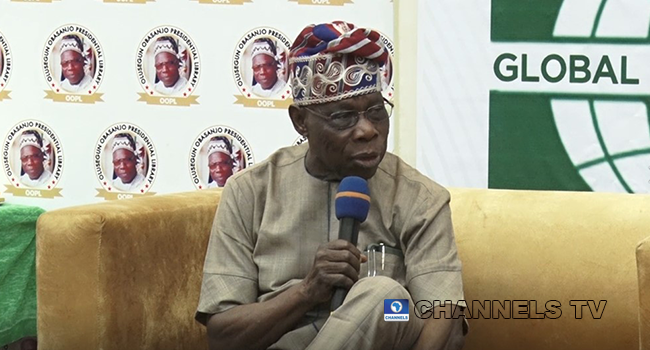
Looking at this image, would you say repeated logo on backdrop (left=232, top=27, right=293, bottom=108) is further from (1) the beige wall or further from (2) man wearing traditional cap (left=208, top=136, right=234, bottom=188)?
(1) the beige wall

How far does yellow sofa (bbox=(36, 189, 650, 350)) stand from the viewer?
3.00 meters

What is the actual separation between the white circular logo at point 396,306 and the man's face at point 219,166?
Result: 1.92m

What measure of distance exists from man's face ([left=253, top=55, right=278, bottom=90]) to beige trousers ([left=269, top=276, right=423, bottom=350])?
1803mm

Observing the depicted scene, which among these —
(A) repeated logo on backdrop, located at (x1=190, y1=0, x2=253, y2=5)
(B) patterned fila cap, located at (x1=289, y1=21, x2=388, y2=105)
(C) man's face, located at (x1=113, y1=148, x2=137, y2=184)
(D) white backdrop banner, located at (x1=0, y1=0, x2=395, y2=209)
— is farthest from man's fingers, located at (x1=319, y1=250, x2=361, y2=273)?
(C) man's face, located at (x1=113, y1=148, x2=137, y2=184)

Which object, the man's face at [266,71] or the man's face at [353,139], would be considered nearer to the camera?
the man's face at [353,139]

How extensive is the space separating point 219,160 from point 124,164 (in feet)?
1.53

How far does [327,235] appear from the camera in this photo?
2875 millimetres

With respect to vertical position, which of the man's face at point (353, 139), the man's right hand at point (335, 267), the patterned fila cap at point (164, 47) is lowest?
the man's right hand at point (335, 267)

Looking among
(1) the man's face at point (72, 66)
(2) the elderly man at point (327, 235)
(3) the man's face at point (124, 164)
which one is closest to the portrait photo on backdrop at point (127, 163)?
(3) the man's face at point (124, 164)

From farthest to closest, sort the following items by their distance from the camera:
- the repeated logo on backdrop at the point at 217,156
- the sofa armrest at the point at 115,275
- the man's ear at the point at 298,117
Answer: the repeated logo on backdrop at the point at 217,156, the sofa armrest at the point at 115,275, the man's ear at the point at 298,117

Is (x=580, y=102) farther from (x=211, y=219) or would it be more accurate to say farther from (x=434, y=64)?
(x=211, y=219)

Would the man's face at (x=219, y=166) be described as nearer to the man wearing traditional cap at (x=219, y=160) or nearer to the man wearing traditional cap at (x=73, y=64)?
the man wearing traditional cap at (x=219, y=160)

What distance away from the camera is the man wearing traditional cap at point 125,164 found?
14.9 feet

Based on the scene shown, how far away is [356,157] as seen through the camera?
2.74m
